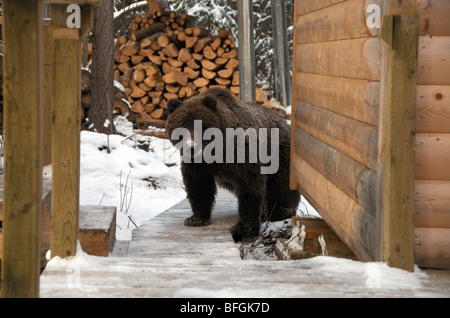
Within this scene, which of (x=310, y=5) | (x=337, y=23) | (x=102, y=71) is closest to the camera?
(x=337, y=23)

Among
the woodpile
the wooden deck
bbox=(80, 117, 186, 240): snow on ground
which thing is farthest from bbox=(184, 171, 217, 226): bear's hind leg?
the woodpile

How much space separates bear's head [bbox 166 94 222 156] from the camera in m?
4.98

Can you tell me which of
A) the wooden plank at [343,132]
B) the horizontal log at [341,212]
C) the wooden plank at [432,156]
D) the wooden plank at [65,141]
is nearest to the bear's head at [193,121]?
the wooden plank at [343,132]

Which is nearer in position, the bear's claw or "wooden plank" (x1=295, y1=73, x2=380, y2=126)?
"wooden plank" (x1=295, y1=73, x2=380, y2=126)

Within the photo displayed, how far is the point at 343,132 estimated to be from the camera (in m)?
3.59

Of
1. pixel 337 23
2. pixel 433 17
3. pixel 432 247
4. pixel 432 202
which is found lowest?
pixel 432 247

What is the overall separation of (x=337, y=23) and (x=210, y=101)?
157 cm

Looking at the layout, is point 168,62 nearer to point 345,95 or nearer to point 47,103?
point 47,103

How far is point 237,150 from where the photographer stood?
5164mm

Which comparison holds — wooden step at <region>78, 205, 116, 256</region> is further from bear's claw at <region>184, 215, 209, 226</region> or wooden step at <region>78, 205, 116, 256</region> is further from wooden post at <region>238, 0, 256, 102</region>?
wooden post at <region>238, 0, 256, 102</region>

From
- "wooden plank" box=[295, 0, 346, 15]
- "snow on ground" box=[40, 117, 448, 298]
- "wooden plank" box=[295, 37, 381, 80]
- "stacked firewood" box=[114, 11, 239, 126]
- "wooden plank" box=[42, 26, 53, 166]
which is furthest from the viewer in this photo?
"stacked firewood" box=[114, 11, 239, 126]

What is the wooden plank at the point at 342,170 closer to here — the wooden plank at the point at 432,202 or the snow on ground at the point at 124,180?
the wooden plank at the point at 432,202

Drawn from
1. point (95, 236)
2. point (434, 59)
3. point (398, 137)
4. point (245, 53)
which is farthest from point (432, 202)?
point (245, 53)
